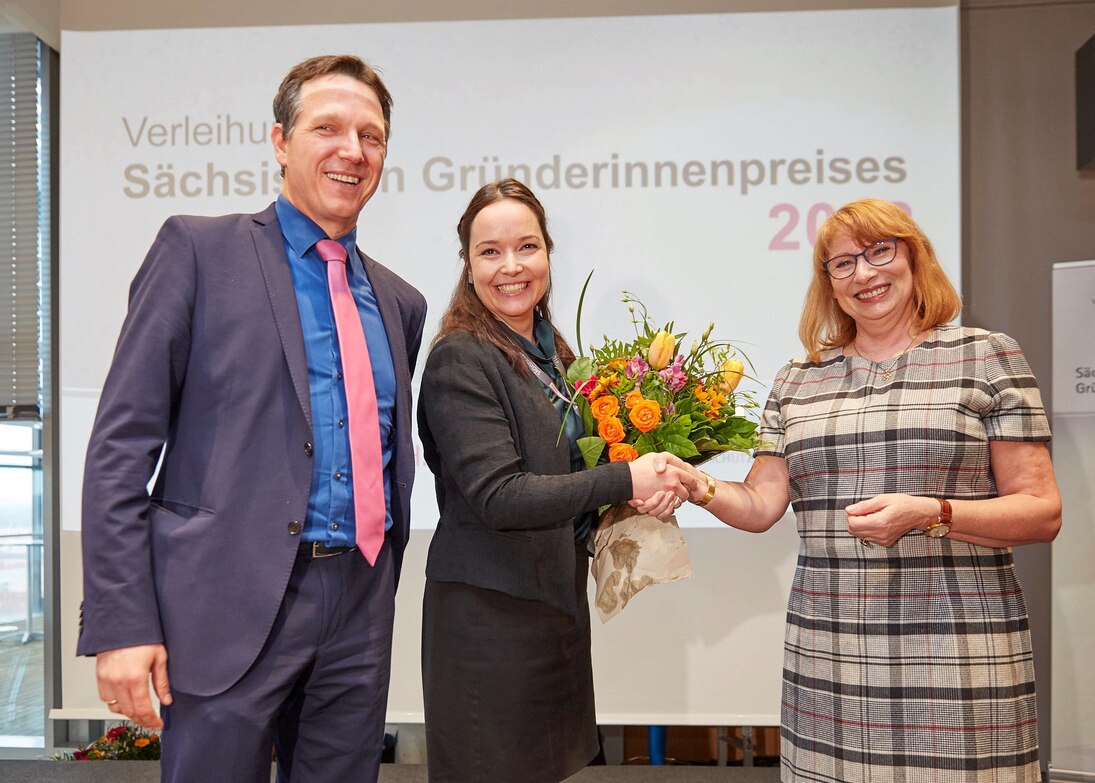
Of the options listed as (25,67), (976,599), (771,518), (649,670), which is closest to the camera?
(976,599)

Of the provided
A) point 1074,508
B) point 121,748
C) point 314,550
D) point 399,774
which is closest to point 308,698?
point 314,550

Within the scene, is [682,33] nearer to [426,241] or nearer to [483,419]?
[426,241]

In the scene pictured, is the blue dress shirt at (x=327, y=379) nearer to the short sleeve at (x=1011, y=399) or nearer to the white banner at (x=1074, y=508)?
the short sleeve at (x=1011, y=399)

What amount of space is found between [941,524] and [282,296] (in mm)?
1352

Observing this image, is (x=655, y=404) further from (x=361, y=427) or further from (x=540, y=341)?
(x=361, y=427)

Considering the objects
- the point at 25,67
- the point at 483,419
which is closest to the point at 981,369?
the point at 483,419

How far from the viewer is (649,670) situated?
143 inches

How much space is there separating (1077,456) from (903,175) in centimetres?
131

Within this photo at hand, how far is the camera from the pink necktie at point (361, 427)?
1.59 metres

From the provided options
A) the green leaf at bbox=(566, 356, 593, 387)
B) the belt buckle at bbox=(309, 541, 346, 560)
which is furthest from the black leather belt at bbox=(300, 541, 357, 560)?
the green leaf at bbox=(566, 356, 593, 387)

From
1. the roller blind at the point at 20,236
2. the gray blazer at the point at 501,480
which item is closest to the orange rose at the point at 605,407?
the gray blazer at the point at 501,480

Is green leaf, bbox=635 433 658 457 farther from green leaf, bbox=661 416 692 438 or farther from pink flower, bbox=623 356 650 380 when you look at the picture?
pink flower, bbox=623 356 650 380

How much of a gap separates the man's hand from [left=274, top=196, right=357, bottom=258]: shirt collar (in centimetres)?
77

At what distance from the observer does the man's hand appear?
4.61 ft
